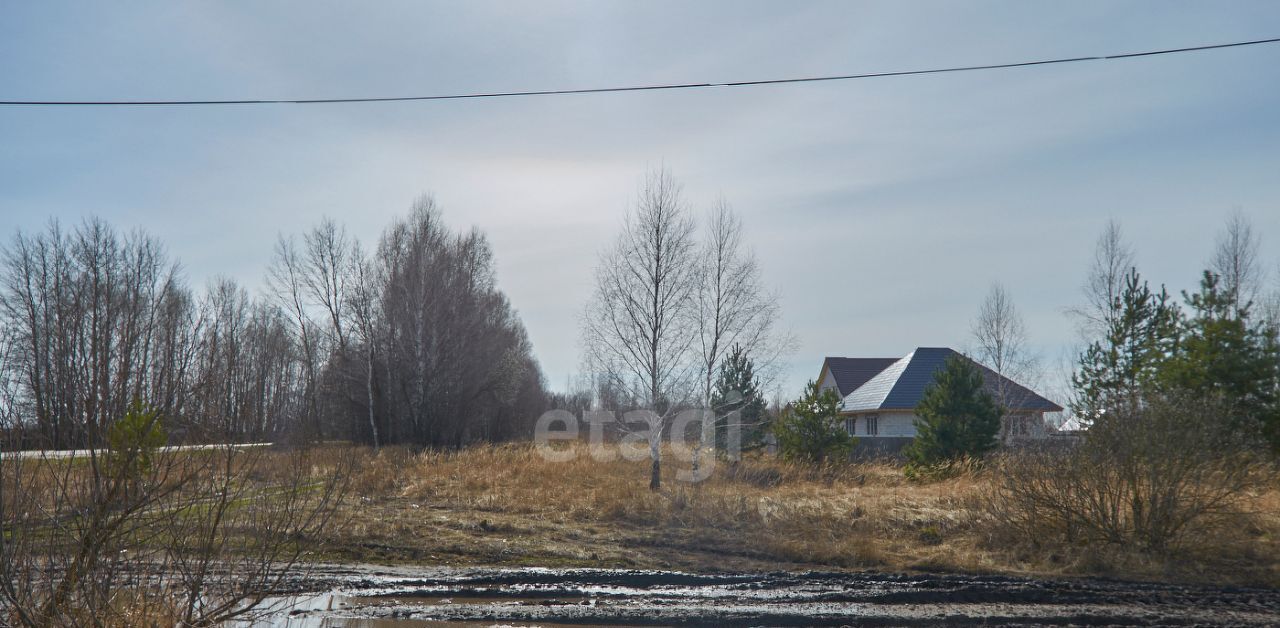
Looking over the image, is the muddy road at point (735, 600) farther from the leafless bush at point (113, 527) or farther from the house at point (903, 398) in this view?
the house at point (903, 398)

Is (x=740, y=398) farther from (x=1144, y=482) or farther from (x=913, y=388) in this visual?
(x=913, y=388)

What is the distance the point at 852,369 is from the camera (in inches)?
1954

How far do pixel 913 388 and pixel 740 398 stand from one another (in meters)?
17.5

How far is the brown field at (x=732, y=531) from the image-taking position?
12.3 m

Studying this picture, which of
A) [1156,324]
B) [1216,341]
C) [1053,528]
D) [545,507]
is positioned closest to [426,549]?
[545,507]

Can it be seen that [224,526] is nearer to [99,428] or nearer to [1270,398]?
[99,428]

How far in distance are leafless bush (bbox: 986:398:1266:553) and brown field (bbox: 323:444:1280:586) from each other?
302 millimetres

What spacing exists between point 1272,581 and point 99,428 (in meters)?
13.9

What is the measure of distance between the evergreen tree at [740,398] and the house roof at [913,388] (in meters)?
12.2

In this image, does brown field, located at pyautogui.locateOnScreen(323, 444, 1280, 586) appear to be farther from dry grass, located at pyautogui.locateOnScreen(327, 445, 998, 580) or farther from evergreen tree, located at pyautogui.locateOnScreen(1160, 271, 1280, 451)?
evergreen tree, located at pyautogui.locateOnScreen(1160, 271, 1280, 451)

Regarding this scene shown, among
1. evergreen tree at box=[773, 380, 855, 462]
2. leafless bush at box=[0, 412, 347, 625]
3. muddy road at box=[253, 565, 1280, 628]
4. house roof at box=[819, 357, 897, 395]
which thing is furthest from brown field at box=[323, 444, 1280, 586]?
house roof at box=[819, 357, 897, 395]

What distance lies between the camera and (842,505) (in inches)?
629

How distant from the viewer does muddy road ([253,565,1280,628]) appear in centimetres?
870

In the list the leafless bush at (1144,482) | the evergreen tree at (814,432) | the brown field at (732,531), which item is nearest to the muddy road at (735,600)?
the brown field at (732,531)
